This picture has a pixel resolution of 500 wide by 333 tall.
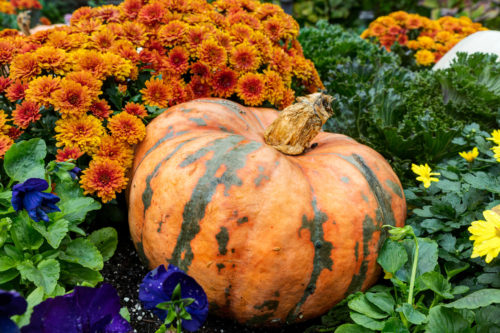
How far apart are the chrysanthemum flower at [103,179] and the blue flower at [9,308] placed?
0.78m

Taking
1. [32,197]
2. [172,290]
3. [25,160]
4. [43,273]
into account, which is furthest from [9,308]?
[25,160]

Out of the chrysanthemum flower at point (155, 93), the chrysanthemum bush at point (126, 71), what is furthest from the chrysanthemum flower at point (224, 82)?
the chrysanthemum flower at point (155, 93)

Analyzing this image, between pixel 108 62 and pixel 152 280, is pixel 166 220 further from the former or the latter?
pixel 108 62

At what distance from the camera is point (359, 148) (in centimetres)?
161

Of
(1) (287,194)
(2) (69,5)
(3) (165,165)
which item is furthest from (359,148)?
(2) (69,5)

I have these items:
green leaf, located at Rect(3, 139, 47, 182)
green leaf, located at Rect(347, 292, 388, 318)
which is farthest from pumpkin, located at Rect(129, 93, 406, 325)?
green leaf, located at Rect(3, 139, 47, 182)

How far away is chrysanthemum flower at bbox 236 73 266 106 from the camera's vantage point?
1.84m

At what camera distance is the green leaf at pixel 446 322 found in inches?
44.4

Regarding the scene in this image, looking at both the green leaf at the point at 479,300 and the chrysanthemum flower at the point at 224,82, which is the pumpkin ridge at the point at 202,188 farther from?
the green leaf at the point at 479,300

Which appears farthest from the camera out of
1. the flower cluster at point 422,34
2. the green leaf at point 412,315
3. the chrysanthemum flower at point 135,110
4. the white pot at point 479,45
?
the flower cluster at point 422,34

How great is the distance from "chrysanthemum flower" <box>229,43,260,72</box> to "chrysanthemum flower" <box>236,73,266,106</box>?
1.7 inches

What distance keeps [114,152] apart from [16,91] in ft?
1.35

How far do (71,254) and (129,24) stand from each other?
3.37ft

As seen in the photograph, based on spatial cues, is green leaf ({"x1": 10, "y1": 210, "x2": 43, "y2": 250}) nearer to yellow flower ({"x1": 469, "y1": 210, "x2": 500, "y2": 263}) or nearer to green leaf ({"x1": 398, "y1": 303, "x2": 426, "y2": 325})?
green leaf ({"x1": 398, "y1": 303, "x2": 426, "y2": 325})
